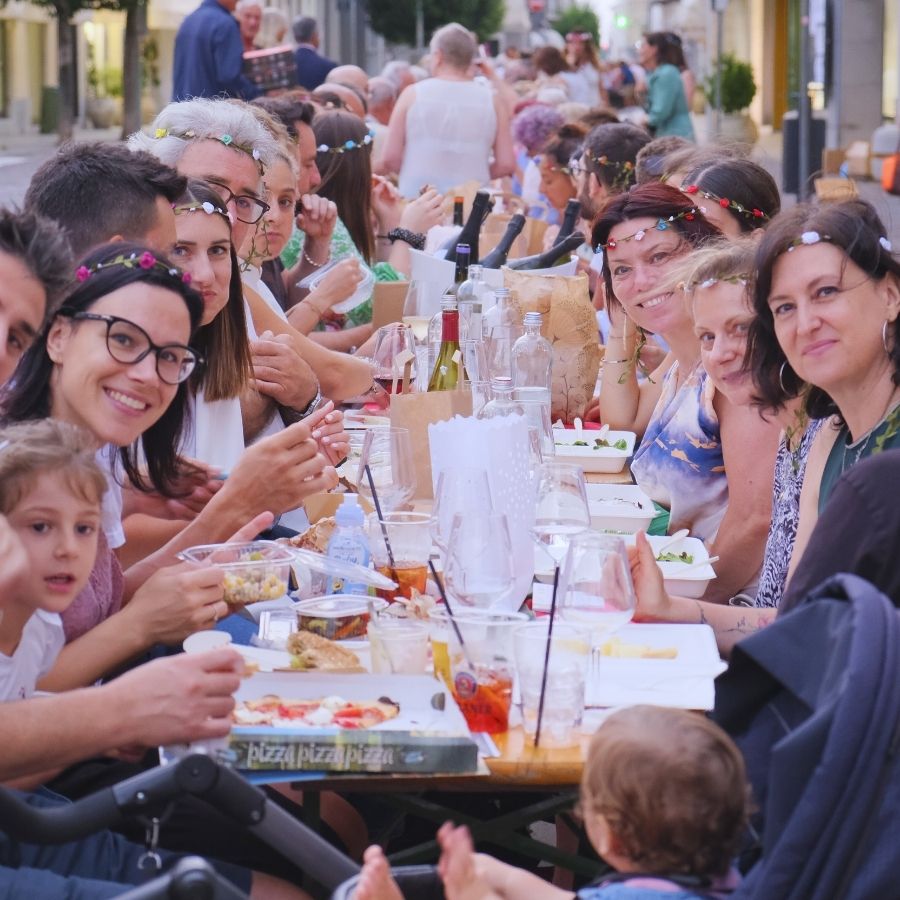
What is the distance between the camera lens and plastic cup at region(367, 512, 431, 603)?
2.79 m

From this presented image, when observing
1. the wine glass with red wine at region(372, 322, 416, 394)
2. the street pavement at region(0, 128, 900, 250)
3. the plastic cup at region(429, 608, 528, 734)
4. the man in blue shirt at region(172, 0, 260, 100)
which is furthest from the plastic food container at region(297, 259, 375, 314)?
the street pavement at region(0, 128, 900, 250)

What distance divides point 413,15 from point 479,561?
50.1 meters

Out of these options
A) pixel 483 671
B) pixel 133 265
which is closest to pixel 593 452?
pixel 133 265

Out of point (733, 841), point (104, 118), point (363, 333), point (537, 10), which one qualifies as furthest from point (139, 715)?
point (537, 10)

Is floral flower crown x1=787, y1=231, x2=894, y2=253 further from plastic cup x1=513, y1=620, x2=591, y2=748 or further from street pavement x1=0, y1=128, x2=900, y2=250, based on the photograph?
street pavement x1=0, y1=128, x2=900, y2=250

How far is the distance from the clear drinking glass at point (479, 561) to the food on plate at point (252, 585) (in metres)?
0.32

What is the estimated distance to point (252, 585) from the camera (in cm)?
259

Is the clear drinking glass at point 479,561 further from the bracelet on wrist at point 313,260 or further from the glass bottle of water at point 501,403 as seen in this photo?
the bracelet on wrist at point 313,260

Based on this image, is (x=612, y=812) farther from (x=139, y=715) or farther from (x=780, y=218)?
(x=780, y=218)

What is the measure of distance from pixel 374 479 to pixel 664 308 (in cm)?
151

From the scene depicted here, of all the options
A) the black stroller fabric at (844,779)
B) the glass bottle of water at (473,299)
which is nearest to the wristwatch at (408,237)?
the glass bottle of water at (473,299)

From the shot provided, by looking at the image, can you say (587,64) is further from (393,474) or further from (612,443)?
(393,474)

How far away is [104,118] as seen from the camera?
139 ft

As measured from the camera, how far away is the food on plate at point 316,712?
214 centimetres
